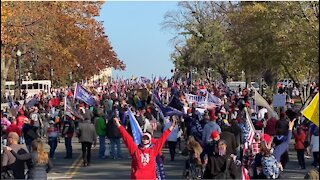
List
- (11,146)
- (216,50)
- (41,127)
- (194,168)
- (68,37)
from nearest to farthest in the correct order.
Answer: (11,146) < (194,168) < (41,127) < (68,37) < (216,50)

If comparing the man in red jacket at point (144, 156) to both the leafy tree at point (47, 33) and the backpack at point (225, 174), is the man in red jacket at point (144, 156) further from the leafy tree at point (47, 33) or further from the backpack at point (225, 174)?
the leafy tree at point (47, 33)

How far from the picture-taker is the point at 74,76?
7656 centimetres

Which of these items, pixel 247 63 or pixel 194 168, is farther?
pixel 247 63

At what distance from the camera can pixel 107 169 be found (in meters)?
18.8

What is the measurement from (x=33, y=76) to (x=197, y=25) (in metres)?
17.1

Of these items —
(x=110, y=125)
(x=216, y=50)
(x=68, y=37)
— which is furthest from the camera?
(x=216, y=50)

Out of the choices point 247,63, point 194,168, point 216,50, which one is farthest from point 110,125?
point 216,50

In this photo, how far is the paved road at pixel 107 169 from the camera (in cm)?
1741

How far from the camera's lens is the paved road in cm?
1741

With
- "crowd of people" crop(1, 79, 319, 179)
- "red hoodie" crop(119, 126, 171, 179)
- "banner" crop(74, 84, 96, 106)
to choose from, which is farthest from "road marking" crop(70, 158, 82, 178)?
"banner" crop(74, 84, 96, 106)

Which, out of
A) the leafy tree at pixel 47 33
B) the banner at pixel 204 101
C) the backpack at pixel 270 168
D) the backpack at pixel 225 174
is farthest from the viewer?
the leafy tree at pixel 47 33

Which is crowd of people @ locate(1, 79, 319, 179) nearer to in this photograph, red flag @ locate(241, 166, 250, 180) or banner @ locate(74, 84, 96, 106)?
red flag @ locate(241, 166, 250, 180)

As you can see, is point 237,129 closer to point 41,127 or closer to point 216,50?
point 41,127

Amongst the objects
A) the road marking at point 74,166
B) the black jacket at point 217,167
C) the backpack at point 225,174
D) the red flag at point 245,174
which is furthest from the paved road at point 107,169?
the backpack at point 225,174
